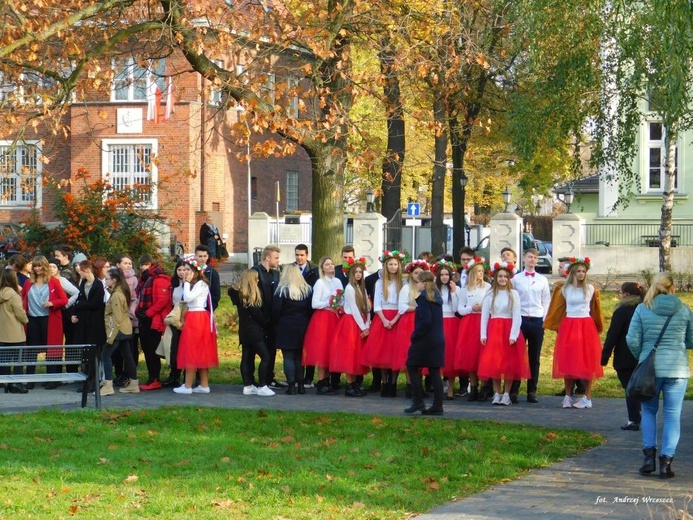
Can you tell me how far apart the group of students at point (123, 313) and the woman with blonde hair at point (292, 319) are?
98cm

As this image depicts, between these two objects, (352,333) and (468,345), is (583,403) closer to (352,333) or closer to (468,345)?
(468,345)

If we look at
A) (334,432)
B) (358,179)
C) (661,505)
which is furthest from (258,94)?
(358,179)

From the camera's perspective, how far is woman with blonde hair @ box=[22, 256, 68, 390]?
57.5ft

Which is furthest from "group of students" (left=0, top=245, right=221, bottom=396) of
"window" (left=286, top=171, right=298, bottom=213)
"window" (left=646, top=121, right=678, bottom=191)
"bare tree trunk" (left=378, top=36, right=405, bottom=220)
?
"window" (left=286, top=171, right=298, bottom=213)

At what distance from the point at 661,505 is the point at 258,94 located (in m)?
12.7

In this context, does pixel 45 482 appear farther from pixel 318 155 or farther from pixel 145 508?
pixel 318 155

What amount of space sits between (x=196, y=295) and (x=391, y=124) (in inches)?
586

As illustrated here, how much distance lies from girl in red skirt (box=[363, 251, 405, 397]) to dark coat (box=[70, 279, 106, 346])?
3726 mm

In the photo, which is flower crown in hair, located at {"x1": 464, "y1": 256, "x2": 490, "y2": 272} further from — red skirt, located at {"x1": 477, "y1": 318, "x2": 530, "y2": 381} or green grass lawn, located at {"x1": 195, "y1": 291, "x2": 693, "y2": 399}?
green grass lawn, located at {"x1": 195, "y1": 291, "x2": 693, "y2": 399}

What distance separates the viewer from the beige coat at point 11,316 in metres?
16.8

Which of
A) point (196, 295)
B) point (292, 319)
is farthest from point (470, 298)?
point (196, 295)

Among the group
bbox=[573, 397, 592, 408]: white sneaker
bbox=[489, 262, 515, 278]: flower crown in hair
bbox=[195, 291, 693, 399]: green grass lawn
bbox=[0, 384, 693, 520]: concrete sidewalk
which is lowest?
bbox=[0, 384, 693, 520]: concrete sidewalk

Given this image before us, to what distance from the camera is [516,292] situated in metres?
15.4

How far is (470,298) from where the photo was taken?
52.8ft
